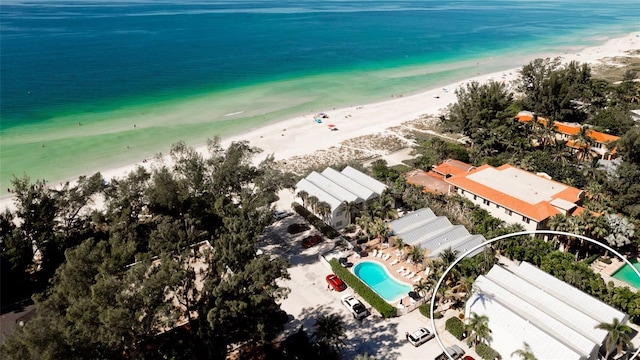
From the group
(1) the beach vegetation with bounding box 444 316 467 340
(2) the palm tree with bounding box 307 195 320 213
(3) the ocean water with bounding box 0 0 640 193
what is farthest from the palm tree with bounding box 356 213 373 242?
(3) the ocean water with bounding box 0 0 640 193

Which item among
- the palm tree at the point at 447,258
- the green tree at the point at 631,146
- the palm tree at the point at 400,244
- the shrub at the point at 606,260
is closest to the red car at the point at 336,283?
the palm tree at the point at 400,244

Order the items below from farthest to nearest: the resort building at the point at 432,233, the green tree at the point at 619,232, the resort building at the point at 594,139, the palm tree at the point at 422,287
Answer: the resort building at the point at 594,139
the resort building at the point at 432,233
the green tree at the point at 619,232
the palm tree at the point at 422,287

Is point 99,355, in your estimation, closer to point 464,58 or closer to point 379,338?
point 379,338

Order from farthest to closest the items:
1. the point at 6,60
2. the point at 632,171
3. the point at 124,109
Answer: the point at 6,60 → the point at 124,109 → the point at 632,171

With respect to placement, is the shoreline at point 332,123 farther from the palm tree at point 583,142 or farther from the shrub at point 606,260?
the shrub at point 606,260

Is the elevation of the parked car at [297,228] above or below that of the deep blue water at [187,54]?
below

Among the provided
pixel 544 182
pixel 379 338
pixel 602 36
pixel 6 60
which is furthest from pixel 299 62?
pixel 602 36

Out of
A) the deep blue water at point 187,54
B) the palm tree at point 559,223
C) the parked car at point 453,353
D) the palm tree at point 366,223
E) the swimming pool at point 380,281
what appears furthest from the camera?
the deep blue water at point 187,54
